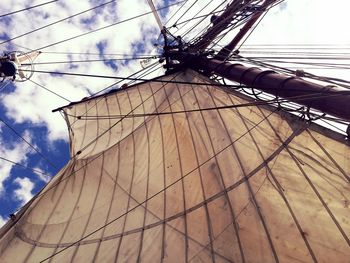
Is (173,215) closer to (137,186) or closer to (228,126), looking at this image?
(137,186)

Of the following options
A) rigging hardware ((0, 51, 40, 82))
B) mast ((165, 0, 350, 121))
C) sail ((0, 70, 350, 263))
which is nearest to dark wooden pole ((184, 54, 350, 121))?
mast ((165, 0, 350, 121))

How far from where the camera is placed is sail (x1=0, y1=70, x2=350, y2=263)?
4.51 meters

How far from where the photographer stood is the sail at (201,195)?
451 cm

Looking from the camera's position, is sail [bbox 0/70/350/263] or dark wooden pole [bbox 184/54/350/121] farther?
sail [bbox 0/70/350/263]

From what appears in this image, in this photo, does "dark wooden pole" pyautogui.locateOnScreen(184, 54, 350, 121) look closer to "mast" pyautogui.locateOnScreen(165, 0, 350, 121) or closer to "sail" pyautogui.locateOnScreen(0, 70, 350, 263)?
"mast" pyautogui.locateOnScreen(165, 0, 350, 121)

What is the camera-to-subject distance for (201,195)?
5.83 metres

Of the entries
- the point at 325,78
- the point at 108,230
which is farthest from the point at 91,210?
the point at 325,78

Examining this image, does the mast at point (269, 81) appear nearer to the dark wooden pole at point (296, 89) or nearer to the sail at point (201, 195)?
the dark wooden pole at point (296, 89)

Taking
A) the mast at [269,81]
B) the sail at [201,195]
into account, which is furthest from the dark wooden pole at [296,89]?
the sail at [201,195]

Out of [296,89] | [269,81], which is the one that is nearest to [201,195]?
[269,81]

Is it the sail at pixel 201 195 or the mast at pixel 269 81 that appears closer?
the mast at pixel 269 81

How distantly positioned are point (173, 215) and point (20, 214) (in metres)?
3.55

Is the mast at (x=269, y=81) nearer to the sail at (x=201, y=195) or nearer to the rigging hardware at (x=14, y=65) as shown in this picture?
the sail at (x=201, y=195)

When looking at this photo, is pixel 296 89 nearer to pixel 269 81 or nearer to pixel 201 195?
pixel 269 81
